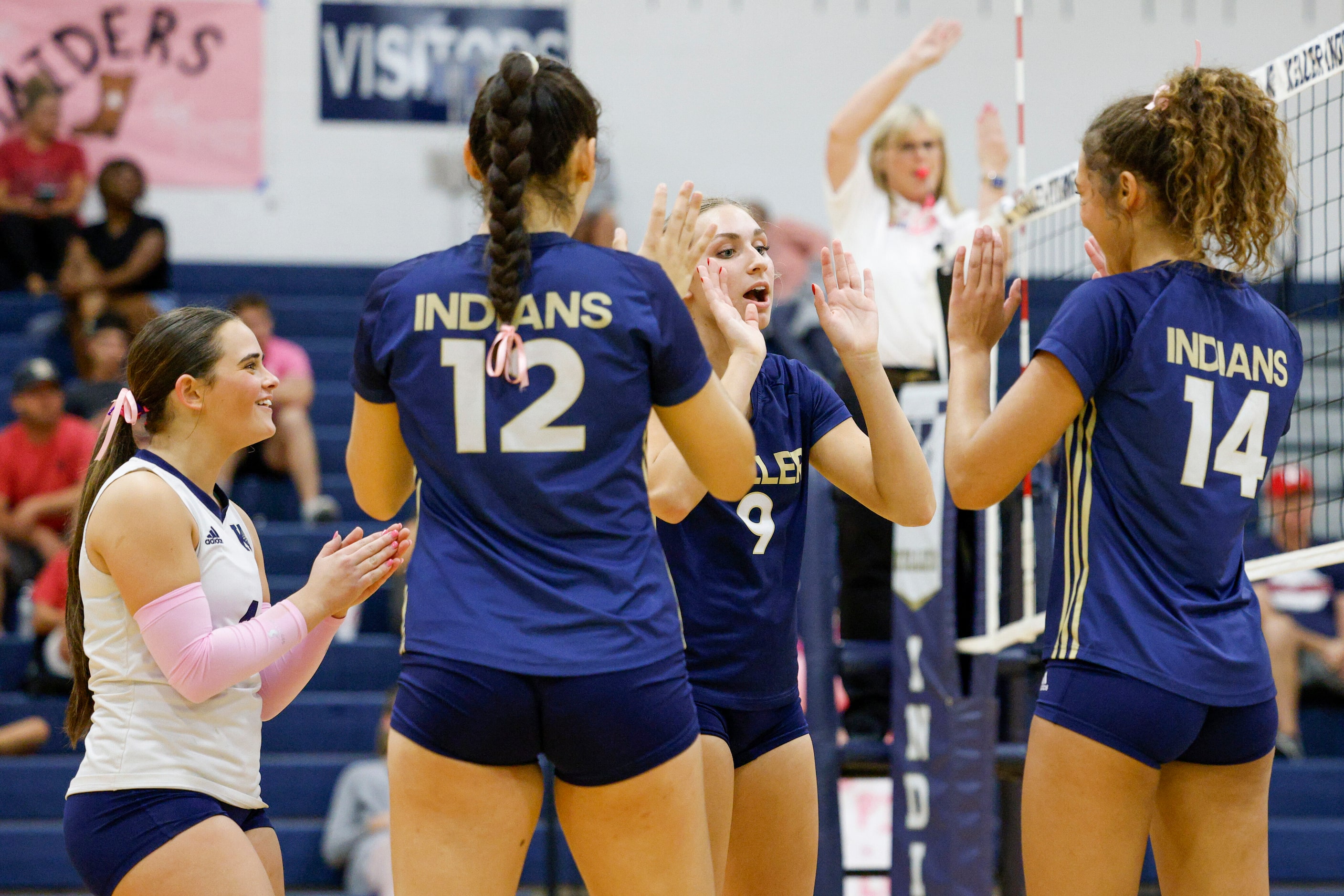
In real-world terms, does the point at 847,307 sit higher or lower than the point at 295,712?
higher

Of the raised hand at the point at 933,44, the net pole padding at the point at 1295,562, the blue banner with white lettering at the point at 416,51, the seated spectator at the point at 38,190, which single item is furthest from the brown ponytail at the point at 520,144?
the blue banner with white lettering at the point at 416,51

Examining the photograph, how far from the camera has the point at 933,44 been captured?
5.04 m

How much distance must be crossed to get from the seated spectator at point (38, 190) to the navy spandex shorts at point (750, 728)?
8.10m

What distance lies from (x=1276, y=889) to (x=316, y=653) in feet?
17.4

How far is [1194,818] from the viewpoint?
2287 mm

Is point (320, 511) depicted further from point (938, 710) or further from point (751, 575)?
point (751, 575)

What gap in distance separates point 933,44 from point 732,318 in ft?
9.62

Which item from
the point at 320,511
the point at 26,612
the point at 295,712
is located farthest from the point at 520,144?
the point at 320,511

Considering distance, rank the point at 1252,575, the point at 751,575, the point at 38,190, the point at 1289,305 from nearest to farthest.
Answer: the point at 751,575, the point at 1252,575, the point at 1289,305, the point at 38,190

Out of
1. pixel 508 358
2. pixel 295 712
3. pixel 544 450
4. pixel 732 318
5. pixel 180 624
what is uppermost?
pixel 732 318

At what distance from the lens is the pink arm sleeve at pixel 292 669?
8.96ft

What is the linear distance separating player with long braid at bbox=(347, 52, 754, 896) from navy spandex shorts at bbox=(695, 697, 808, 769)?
480 millimetres

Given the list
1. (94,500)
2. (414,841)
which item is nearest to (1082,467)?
(414,841)

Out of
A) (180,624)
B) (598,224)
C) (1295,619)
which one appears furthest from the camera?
(598,224)
